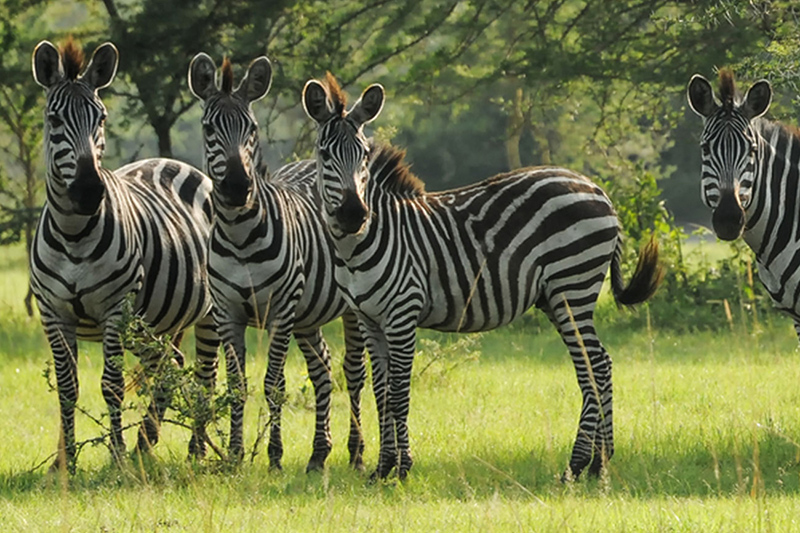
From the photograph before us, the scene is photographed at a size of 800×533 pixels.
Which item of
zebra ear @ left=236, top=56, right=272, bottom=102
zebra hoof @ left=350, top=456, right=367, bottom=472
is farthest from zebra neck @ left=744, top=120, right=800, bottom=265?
zebra ear @ left=236, top=56, right=272, bottom=102

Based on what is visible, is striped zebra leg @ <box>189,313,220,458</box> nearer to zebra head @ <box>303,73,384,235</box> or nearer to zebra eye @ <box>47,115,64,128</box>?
zebra head @ <box>303,73,384,235</box>

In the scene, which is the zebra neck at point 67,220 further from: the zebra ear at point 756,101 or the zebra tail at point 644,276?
the zebra ear at point 756,101

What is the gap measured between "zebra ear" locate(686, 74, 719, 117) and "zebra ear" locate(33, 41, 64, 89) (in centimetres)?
418

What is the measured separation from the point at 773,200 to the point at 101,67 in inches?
182

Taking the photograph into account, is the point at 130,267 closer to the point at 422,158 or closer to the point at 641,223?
the point at 641,223

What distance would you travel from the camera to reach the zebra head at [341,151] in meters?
6.92

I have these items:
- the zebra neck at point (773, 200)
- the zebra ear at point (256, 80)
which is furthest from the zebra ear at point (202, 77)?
the zebra neck at point (773, 200)

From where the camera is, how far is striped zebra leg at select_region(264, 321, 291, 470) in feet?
24.8

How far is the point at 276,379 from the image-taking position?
7695 mm

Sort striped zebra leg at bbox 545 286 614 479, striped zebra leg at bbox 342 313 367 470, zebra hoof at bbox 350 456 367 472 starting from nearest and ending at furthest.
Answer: striped zebra leg at bbox 545 286 614 479 < zebra hoof at bbox 350 456 367 472 < striped zebra leg at bbox 342 313 367 470

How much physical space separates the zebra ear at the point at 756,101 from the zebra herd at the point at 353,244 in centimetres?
1

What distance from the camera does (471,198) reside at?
8.05 m

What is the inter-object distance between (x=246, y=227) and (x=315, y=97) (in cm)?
104

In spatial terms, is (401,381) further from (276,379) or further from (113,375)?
(113,375)
